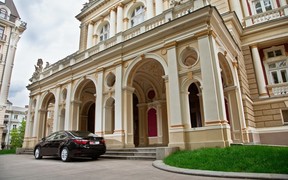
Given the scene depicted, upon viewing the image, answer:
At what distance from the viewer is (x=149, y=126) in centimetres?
1642

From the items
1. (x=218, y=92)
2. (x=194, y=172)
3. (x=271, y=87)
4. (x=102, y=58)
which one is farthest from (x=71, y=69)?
(x=271, y=87)

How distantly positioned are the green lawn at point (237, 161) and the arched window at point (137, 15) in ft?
46.6

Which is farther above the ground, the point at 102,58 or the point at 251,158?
the point at 102,58

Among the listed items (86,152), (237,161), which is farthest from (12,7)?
(237,161)

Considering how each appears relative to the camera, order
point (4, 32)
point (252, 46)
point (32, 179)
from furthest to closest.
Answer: point (4, 32), point (252, 46), point (32, 179)

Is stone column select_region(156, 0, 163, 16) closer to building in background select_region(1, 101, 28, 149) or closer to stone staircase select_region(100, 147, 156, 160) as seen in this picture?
stone staircase select_region(100, 147, 156, 160)

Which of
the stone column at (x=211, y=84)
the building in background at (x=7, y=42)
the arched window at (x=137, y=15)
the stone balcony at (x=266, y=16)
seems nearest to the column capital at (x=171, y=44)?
the stone column at (x=211, y=84)

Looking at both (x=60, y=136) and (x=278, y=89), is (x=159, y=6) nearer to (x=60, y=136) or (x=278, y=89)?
(x=278, y=89)

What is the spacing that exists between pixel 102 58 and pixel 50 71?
7.81 m

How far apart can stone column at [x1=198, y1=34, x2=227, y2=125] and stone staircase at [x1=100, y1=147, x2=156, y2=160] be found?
282 centimetres

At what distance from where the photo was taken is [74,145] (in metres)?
8.52

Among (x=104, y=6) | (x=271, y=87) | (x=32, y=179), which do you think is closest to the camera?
(x=32, y=179)

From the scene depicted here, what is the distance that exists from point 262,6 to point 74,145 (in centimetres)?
1671

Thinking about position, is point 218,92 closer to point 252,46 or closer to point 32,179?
point 32,179
